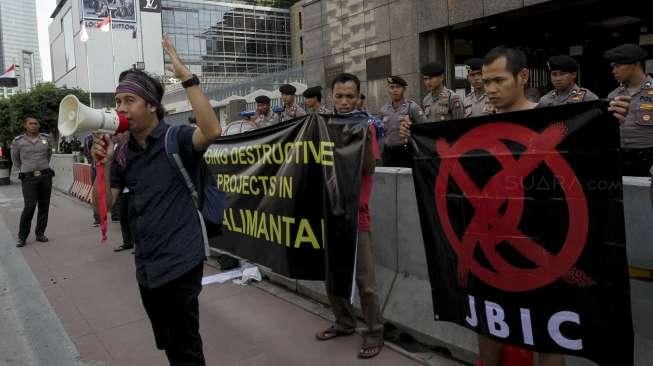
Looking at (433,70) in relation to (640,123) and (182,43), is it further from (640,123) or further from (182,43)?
(182,43)

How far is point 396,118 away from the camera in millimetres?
6219

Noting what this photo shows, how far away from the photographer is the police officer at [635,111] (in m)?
3.94

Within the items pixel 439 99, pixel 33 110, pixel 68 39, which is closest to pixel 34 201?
pixel 439 99

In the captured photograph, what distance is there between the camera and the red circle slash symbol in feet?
7.72

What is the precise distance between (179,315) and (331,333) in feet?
5.44

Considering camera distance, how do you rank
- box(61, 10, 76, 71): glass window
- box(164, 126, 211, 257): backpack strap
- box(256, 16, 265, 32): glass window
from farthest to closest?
box(256, 16, 265, 32): glass window → box(61, 10, 76, 71): glass window → box(164, 126, 211, 257): backpack strap

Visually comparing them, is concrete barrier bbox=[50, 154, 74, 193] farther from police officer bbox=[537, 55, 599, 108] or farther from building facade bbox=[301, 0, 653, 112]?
police officer bbox=[537, 55, 599, 108]

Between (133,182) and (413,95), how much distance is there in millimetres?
8986

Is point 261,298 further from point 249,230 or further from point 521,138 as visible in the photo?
A: point 521,138

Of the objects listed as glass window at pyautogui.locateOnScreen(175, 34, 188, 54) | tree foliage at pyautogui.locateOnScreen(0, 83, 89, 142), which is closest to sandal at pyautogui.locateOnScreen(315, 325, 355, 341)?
tree foliage at pyautogui.locateOnScreen(0, 83, 89, 142)

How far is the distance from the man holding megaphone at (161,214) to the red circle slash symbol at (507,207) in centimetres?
130

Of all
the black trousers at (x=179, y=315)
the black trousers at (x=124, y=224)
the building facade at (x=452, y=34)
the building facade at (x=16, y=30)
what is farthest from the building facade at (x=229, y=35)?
the black trousers at (x=179, y=315)

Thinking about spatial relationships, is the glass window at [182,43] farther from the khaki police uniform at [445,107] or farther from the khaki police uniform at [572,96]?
the khaki police uniform at [572,96]

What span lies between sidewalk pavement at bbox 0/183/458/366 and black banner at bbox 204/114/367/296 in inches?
18.1
